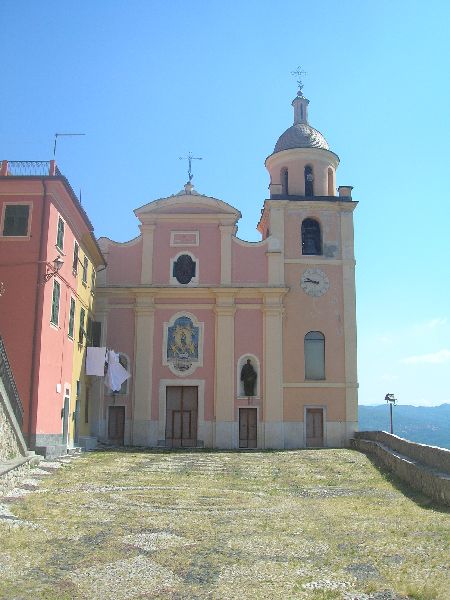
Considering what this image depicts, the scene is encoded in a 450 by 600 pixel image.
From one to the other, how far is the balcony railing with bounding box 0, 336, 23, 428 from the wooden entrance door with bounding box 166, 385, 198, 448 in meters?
13.9

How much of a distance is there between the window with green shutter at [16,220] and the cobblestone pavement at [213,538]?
7356 mm

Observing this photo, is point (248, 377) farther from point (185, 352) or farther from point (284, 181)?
point (284, 181)

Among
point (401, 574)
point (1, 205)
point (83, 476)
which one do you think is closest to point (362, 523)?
point (401, 574)

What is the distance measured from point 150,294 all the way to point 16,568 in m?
24.4

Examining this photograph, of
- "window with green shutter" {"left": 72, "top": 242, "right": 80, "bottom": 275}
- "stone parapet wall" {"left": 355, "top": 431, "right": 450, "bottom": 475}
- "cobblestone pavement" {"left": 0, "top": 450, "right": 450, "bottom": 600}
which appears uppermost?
"window with green shutter" {"left": 72, "top": 242, "right": 80, "bottom": 275}

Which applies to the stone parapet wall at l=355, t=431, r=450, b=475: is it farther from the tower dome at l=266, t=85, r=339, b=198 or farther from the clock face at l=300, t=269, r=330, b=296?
the tower dome at l=266, t=85, r=339, b=198

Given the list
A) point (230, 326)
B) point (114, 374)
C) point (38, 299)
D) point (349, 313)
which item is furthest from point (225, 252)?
point (38, 299)

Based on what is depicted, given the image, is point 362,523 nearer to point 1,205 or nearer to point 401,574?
point 401,574

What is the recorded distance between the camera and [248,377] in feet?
102

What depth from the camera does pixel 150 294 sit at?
31.6 m

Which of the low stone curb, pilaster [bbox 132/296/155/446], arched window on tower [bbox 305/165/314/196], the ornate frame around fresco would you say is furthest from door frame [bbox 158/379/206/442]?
the low stone curb

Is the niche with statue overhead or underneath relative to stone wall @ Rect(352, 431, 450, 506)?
overhead

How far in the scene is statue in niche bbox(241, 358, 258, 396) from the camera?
30797mm

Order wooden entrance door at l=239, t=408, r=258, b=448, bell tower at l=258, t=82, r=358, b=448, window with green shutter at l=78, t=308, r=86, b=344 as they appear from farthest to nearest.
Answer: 1. bell tower at l=258, t=82, r=358, b=448
2. wooden entrance door at l=239, t=408, r=258, b=448
3. window with green shutter at l=78, t=308, r=86, b=344
